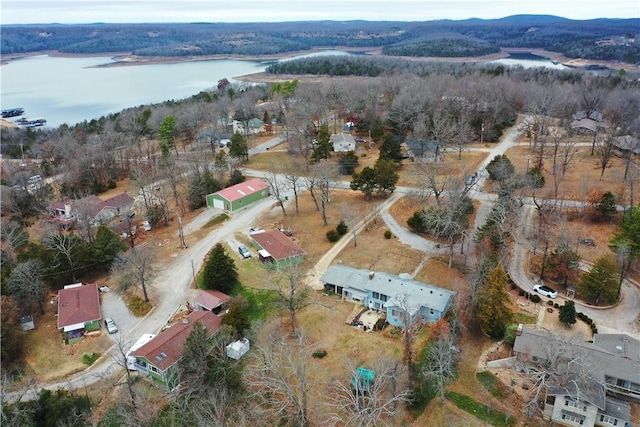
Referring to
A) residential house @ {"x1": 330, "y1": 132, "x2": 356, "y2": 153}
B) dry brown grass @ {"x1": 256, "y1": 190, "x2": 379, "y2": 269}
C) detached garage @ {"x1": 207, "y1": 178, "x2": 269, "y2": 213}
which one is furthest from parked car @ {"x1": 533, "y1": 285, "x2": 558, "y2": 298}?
residential house @ {"x1": 330, "y1": 132, "x2": 356, "y2": 153}

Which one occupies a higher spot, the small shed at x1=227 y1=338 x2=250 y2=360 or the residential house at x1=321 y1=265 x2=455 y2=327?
the residential house at x1=321 y1=265 x2=455 y2=327

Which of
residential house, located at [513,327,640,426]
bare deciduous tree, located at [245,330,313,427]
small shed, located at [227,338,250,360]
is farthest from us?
small shed, located at [227,338,250,360]

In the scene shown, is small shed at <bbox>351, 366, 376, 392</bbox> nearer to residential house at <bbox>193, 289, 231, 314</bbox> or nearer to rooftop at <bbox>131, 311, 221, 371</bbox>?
rooftop at <bbox>131, 311, 221, 371</bbox>

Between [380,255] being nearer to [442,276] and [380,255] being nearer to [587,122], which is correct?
[442,276]

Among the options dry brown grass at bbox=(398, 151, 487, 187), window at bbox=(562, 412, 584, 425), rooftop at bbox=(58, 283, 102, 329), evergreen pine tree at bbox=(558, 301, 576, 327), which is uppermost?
dry brown grass at bbox=(398, 151, 487, 187)

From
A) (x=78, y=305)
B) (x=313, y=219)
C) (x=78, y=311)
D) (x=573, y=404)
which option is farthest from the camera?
(x=313, y=219)

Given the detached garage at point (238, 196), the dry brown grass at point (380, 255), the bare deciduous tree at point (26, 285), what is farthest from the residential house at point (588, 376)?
the bare deciduous tree at point (26, 285)

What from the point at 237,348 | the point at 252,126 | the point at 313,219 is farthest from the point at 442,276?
the point at 252,126
